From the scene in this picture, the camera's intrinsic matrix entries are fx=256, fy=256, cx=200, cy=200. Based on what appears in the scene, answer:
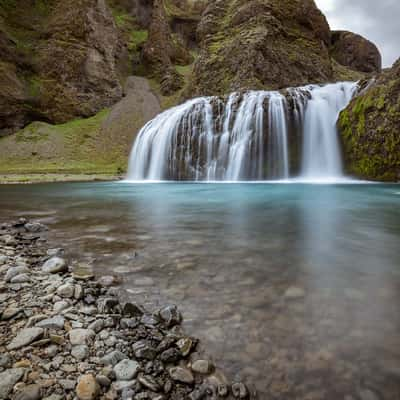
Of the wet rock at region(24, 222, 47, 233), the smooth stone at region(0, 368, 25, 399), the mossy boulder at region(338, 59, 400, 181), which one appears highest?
the mossy boulder at region(338, 59, 400, 181)

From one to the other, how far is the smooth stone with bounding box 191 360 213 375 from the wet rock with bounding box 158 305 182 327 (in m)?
0.32

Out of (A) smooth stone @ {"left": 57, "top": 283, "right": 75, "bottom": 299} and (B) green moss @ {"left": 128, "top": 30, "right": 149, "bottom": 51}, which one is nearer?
(A) smooth stone @ {"left": 57, "top": 283, "right": 75, "bottom": 299}

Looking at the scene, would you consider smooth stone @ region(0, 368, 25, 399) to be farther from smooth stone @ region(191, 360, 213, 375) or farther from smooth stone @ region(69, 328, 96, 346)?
smooth stone @ region(191, 360, 213, 375)

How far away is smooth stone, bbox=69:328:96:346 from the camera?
3.93ft

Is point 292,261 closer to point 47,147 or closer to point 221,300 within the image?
point 221,300

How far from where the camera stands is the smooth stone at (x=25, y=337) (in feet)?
3.70

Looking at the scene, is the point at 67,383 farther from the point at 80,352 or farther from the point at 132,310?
the point at 132,310

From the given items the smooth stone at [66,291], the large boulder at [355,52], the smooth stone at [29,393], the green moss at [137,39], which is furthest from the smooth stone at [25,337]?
the large boulder at [355,52]

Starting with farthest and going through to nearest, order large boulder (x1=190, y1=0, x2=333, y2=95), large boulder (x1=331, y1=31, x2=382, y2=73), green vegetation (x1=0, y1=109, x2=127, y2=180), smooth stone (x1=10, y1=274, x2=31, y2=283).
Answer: large boulder (x1=331, y1=31, x2=382, y2=73) → large boulder (x1=190, y1=0, x2=333, y2=95) → green vegetation (x1=0, y1=109, x2=127, y2=180) → smooth stone (x1=10, y1=274, x2=31, y2=283)

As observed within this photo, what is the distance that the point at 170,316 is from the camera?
1424mm

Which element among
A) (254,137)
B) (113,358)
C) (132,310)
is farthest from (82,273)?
(254,137)

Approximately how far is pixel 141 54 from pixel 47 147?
2751 centimetres

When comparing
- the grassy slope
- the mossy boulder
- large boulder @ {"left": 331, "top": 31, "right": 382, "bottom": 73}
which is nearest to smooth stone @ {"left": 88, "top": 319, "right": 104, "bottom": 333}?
the mossy boulder

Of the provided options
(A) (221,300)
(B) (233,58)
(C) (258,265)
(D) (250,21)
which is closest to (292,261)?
(C) (258,265)
